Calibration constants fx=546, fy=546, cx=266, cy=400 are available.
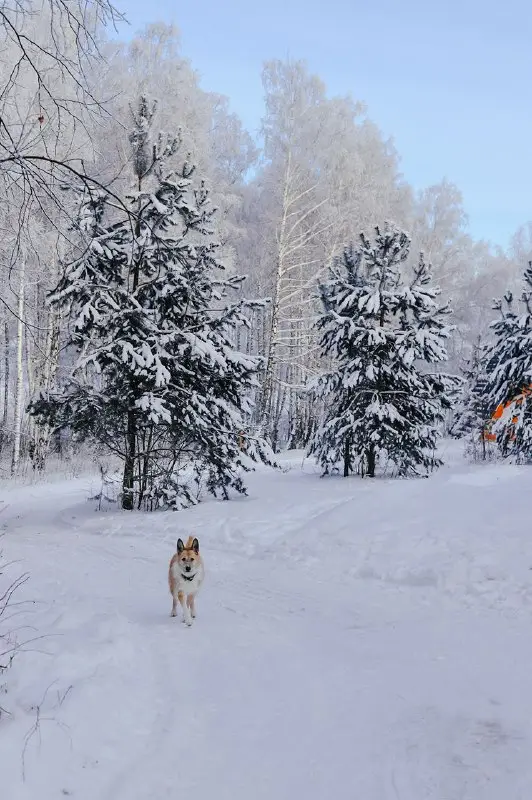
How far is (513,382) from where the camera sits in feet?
46.2

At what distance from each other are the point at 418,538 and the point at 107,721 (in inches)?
221

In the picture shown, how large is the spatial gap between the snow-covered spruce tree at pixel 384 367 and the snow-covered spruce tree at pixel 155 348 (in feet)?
8.67

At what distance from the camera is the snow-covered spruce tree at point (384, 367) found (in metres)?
13.5

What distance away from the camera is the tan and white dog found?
229 inches

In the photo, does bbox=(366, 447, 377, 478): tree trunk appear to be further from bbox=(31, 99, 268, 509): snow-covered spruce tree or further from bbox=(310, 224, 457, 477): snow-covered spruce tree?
bbox=(31, 99, 268, 509): snow-covered spruce tree

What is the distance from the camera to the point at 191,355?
11.6m

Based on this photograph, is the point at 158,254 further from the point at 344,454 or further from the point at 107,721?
the point at 107,721

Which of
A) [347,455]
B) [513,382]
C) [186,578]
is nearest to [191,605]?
[186,578]

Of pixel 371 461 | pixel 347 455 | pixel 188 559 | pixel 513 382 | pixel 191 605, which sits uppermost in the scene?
pixel 513 382

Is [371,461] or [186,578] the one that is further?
[371,461]

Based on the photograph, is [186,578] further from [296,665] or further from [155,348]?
[155,348]

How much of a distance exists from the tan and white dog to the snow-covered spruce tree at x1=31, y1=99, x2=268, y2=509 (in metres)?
5.19

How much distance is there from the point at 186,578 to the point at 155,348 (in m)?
6.64

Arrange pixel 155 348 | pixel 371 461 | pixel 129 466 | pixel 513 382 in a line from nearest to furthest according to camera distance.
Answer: pixel 155 348, pixel 129 466, pixel 513 382, pixel 371 461
